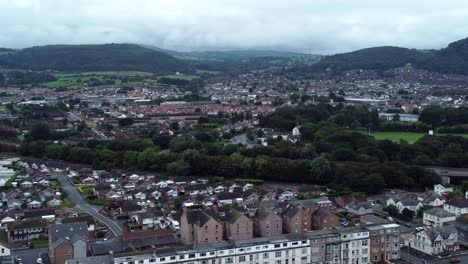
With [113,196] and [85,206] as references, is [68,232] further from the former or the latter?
[113,196]

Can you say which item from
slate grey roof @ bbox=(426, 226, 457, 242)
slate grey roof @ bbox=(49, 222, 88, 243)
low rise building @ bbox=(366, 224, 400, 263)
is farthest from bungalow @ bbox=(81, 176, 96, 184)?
slate grey roof @ bbox=(426, 226, 457, 242)

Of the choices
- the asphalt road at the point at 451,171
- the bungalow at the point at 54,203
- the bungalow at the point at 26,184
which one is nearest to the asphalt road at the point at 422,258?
the asphalt road at the point at 451,171

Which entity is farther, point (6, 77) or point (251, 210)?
point (6, 77)

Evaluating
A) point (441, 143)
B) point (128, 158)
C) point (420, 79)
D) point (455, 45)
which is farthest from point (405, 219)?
point (455, 45)

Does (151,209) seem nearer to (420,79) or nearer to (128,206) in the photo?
(128,206)

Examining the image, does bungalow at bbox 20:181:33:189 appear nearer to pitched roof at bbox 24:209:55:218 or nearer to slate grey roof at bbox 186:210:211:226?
pitched roof at bbox 24:209:55:218
